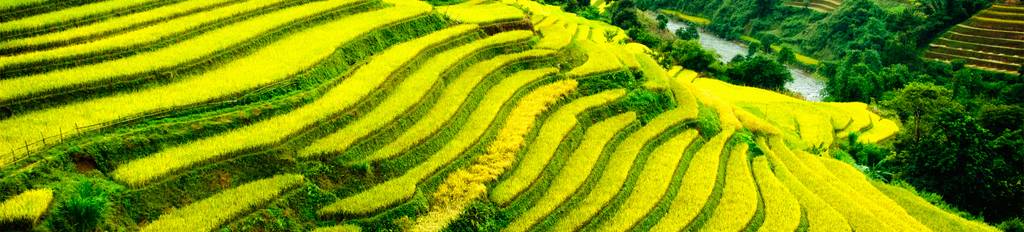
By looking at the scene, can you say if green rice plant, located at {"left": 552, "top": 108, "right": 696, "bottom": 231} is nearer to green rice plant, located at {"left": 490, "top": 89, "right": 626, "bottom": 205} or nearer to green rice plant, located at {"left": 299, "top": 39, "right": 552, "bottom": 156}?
green rice plant, located at {"left": 490, "top": 89, "right": 626, "bottom": 205}

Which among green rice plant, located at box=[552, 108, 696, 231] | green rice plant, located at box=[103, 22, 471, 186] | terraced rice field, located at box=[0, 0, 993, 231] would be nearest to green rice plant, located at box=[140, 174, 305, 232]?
terraced rice field, located at box=[0, 0, 993, 231]

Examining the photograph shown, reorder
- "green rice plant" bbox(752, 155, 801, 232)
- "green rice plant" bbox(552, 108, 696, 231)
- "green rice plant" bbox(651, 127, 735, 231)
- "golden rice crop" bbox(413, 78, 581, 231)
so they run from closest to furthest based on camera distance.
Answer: "golden rice crop" bbox(413, 78, 581, 231) → "green rice plant" bbox(552, 108, 696, 231) → "green rice plant" bbox(651, 127, 735, 231) → "green rice plant" bbox(752, 155, 801, 232)

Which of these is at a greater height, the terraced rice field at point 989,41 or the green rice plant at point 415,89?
the green rice plant at point 415,89

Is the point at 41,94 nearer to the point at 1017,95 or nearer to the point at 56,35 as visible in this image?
the point at 56,35

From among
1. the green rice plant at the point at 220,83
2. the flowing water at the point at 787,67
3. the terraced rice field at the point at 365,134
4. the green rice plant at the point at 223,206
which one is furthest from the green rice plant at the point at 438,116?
the flowing water at the point at 787,67

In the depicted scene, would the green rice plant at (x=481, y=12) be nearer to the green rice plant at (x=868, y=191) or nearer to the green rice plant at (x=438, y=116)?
the green rice plant at (x=438, y=116)

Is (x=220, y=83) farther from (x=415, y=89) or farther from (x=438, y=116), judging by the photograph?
(x=438, y=116)
